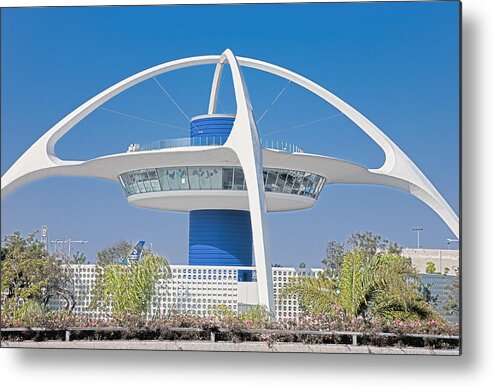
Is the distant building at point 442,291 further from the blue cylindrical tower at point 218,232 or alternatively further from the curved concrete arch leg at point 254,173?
the blue cylindrical tower at point 218,232

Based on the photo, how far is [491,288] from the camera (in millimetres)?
12219

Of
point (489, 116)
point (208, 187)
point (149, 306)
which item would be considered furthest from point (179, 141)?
point (489, 116)

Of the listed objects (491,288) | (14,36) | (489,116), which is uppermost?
(14,36)

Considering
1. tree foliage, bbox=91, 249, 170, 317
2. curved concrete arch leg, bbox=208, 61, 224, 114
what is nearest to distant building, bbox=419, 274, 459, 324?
tree foliage, bbox=91, 249, 170, 317

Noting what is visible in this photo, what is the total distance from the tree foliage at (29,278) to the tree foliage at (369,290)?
457 cm

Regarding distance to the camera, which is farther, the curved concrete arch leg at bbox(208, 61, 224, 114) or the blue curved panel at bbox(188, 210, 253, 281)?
the curved concrete arch leg at bbox(208, 61, 224, 114)

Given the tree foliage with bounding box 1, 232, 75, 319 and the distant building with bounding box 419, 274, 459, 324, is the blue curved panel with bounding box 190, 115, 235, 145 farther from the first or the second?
the distant building with bounding box 419, 274, 459, 324

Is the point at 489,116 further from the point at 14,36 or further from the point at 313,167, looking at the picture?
the point at 313,167

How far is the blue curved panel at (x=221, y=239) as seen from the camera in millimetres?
23094

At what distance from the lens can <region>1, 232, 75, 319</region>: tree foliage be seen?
614 inches

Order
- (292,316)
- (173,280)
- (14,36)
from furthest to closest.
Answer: (173,280)
(292,316)
(14,36)

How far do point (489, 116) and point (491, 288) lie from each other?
7.49 ft

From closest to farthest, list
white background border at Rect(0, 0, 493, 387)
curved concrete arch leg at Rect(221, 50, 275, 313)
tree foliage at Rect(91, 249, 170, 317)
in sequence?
white background border at Rect(0, 0, 493, 387)
curved concrete arch leg at Rect(221, 50, 275, 313)
tree foliage at Rect(91, 249, 170, 317)

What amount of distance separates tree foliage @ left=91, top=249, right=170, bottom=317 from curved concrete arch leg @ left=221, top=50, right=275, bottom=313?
203 cm
